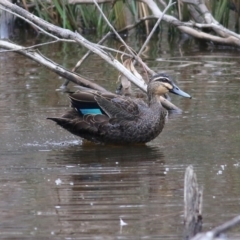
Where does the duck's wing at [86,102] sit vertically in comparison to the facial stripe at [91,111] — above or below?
above

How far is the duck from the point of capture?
25.3 ft

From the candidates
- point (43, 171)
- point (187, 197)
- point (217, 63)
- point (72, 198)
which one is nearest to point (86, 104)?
point (43, 171)

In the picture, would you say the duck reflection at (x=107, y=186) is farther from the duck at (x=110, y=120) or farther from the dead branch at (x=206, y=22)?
the dead branch at (x=206, y=22)

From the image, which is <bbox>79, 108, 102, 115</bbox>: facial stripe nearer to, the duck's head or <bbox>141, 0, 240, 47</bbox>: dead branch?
the duck's head

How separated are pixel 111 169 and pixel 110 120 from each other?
108 centimetres

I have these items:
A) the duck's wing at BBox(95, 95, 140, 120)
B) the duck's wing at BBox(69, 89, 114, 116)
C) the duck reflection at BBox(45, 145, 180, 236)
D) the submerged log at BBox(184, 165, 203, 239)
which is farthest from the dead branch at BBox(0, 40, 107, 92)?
the submerged log at BBox(184, 165, 203, 239)

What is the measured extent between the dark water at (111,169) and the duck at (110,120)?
0.10 m

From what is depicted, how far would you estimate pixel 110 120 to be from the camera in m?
7.74

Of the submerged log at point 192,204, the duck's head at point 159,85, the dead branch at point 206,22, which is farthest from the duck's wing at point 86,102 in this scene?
the submerged log at point 192,204

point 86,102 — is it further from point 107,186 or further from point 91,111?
point 107,186

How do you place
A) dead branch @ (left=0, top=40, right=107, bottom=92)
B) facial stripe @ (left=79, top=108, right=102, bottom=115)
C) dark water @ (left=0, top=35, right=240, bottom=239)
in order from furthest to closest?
1. dead branch @ (left=0, top=40, right=107, bottom=92)
2. facial stripe @ (left=79, top=108, right=102, bottom=115)
3. dark water @ (left=0, top=35, right=240, bottom=239)

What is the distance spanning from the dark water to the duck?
0.10 m

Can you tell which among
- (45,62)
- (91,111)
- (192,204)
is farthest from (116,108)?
(192,204)

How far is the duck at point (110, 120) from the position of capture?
7703mm
